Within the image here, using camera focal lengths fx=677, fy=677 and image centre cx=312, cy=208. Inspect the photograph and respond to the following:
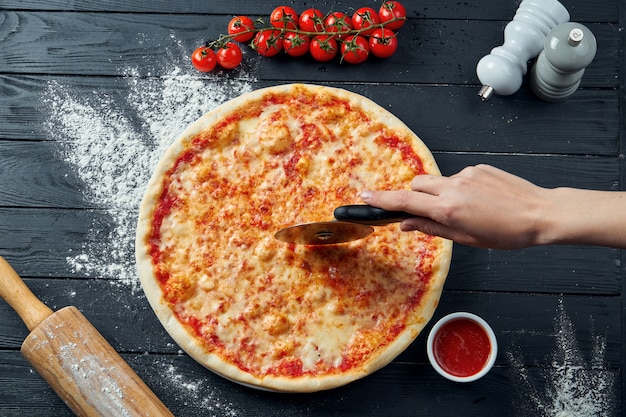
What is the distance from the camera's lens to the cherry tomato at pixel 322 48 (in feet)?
11.3

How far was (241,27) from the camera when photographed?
351cm

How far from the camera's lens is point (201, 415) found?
3.35 meters

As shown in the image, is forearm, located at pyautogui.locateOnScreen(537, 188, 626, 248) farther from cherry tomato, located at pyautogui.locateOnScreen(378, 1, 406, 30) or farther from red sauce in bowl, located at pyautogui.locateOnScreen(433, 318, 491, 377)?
cherry tomato, located at pyautogui.locateOnScreen(378, 1, 406, 30)

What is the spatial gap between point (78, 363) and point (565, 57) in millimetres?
2667

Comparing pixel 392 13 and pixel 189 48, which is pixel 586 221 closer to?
pixel 392 13

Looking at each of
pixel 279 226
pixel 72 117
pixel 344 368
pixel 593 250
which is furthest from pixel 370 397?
pixel 72 117

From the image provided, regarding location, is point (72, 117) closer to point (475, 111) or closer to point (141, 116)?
point (141, 116)

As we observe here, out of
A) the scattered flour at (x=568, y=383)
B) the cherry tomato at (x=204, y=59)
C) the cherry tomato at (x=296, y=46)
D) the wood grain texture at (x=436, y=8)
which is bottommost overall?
the scattered flour at (x=568, y=383)

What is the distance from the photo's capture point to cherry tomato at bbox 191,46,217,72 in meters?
3.48

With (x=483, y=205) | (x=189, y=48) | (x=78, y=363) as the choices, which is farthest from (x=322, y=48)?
(x=78, y=363)

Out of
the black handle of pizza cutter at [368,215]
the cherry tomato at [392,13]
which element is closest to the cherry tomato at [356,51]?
the cherry tomato at [392,13]

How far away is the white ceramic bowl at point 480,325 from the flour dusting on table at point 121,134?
4.95 ft

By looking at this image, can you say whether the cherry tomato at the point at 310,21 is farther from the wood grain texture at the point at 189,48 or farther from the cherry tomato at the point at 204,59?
the cherry tomato at the point at 204,59

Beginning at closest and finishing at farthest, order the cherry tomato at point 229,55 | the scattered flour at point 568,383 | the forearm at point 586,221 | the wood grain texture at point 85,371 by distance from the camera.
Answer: the forearm at point 586,221 < the wood grain texture at point 85,371 < the scattered flour at point 568,383 < the cherry tomato at point 229,55
